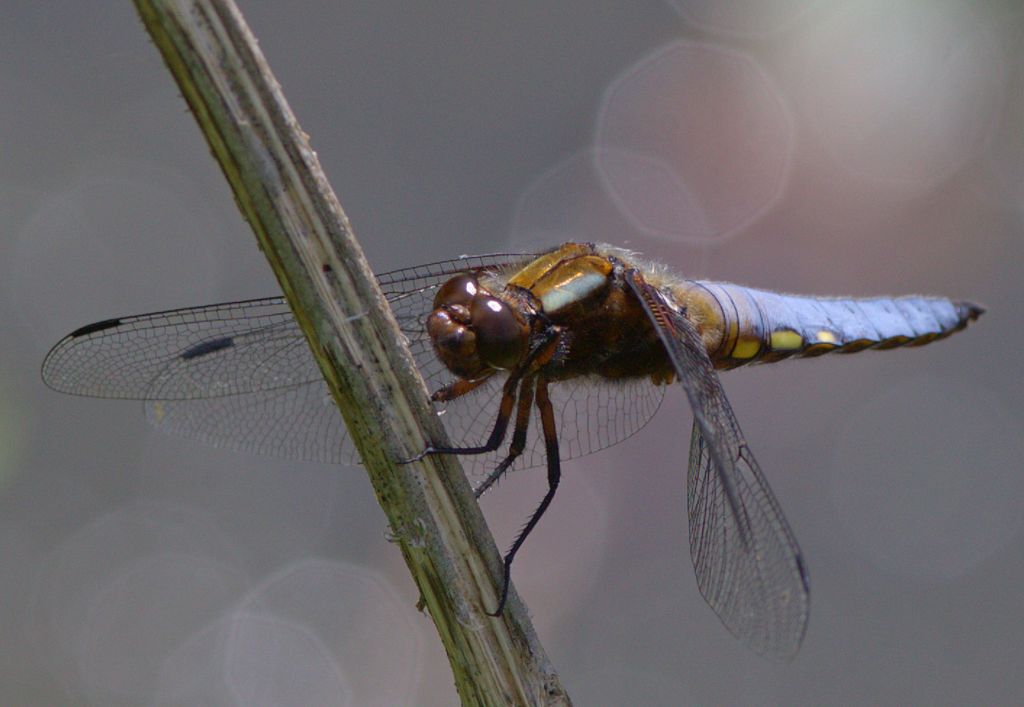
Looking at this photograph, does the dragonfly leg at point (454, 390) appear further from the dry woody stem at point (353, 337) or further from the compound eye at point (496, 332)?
the dry woody stem at point (353, 337)

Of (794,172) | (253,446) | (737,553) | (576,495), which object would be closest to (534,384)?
(737,553)

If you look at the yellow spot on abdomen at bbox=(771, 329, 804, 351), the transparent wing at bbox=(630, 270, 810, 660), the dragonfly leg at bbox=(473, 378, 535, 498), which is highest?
the dragonfly leg at bbox=(473, 378, 535, 498)

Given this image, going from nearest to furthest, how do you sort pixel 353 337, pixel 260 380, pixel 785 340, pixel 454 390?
pixel 353 337
pixel 454 390
pixel 260 380
pixel 785 340

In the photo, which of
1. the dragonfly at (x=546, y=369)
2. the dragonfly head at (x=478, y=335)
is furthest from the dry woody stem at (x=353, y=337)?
the dragonfly head at (x=478, y=335)

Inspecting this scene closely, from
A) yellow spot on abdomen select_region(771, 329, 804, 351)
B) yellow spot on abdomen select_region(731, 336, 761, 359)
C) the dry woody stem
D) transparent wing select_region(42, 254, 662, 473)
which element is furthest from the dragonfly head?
yellow spot on abdomen select_region(771, 329, 804, 351)

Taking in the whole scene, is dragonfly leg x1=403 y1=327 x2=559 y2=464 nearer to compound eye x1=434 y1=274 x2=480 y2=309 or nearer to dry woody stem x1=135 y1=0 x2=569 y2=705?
compound eye x1=434 y1=274 x2=480 y2=309

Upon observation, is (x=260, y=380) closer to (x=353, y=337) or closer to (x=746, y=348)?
(x=353, y=337)

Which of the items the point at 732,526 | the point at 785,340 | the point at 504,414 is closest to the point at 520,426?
the point at 504,414
